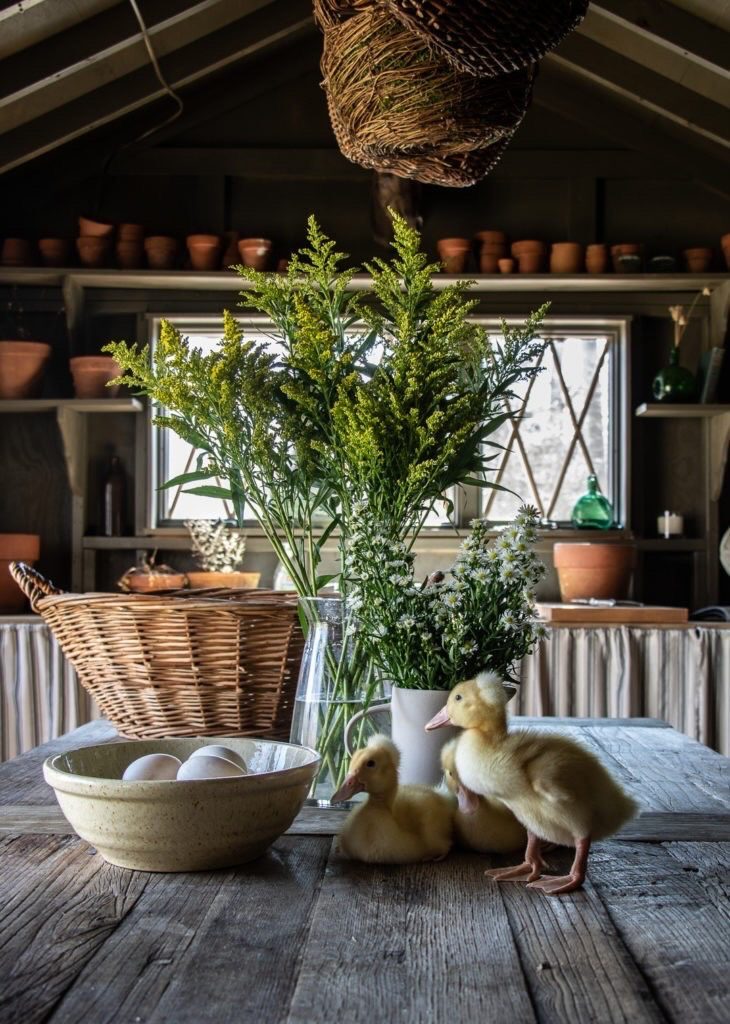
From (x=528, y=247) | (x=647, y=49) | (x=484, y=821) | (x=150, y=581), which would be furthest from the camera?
(x=528, y=247)

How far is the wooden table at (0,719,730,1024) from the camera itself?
0.67 m

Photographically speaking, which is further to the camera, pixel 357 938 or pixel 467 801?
pixel 467 801

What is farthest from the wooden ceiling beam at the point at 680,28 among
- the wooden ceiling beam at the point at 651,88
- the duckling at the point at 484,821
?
the duckling at the point at 484,821

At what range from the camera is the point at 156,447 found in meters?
4.30

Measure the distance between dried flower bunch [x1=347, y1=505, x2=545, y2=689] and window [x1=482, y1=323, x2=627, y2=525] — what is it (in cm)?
321

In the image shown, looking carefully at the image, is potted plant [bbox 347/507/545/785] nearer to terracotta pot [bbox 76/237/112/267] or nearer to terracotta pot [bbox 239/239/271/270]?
terracotta pot [bbox 239/239/271/270]

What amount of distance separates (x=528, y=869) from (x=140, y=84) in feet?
11.9

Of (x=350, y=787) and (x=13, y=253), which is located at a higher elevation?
(x=13, y=253)

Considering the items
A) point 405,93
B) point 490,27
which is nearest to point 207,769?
point 490,27

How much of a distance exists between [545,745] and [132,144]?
3.91m

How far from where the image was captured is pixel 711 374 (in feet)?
13.1

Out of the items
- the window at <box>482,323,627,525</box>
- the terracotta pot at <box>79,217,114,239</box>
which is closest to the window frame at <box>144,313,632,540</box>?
the window at <box>482,323,627,525</box>

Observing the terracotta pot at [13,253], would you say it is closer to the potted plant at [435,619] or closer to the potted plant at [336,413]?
the potted plant at [336,413]

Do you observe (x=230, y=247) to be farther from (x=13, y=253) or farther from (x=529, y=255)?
(x=529, y=255)
